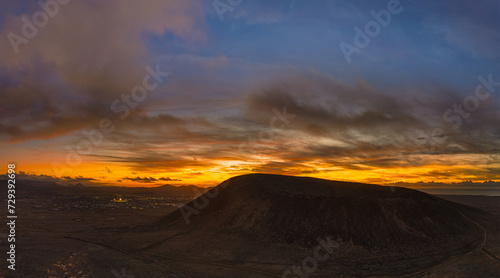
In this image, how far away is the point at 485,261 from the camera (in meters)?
26.7

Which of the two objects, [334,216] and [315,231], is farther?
[334,216]

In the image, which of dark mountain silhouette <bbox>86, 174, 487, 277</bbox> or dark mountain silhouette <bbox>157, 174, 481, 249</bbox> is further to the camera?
dark mountain silhouette <bbox>157, 174, 481, 249</bbox>

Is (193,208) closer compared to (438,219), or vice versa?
(438,219)

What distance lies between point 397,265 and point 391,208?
34.9ft

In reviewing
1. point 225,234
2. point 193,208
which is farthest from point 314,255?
point 193,208

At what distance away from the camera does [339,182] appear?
161ft

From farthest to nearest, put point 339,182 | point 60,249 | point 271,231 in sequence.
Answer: point 339,182 → point 271,231 → point 60,249

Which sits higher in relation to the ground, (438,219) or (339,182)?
(339,182)

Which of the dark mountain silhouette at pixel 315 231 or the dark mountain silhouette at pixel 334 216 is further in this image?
the dark mountain silhouette at pixel 334 216

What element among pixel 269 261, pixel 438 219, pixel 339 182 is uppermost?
pixel 339 182

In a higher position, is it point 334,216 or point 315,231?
point 334,216

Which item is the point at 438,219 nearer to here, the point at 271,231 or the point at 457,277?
the point at 457,277

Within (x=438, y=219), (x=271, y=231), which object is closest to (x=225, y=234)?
(x=271, y=231)

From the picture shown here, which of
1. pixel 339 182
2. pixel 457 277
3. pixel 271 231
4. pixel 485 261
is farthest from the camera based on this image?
pixel 339 182
